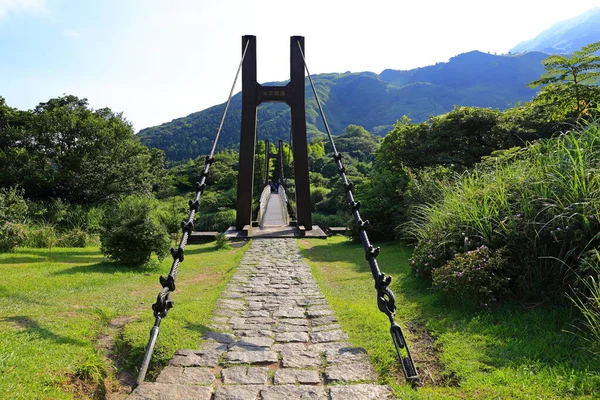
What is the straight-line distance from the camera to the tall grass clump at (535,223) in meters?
2.55

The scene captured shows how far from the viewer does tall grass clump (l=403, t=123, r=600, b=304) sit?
2553mm

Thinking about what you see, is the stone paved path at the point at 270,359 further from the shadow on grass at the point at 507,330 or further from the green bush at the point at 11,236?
the green bush at the point at 11,236

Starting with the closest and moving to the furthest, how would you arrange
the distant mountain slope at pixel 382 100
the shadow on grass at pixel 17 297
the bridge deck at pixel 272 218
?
the shadow on grass at pixel 17 297 → the bridge deck at pixel 272 218 → the distant mountain slope at pixel 382 100

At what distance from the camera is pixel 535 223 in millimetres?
2771

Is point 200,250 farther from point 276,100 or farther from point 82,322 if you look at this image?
point 82,322

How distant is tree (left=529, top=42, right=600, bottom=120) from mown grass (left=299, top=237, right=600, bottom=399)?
4.48 meters

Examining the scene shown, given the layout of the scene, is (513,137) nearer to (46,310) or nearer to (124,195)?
(46,310)

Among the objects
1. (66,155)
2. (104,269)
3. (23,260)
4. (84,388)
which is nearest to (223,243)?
(104,269)

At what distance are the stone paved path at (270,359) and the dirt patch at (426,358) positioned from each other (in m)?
0.28

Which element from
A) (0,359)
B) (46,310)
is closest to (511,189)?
(0,359)

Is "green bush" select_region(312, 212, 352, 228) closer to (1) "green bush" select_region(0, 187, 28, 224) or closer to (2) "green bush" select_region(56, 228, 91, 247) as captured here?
(2) "green bush" select_region(56, 228, 91, 247)

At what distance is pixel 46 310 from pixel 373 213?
6555mm

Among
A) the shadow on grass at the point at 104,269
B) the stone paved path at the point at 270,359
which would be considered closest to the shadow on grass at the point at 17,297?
the shadow on grass at the point at 104,269

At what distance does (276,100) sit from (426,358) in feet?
18.8
